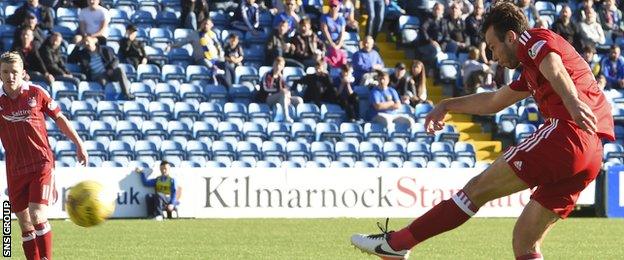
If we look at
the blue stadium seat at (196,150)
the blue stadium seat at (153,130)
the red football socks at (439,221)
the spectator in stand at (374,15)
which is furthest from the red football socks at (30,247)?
the spectator in stand at (374,15)

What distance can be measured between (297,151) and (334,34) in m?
3.22

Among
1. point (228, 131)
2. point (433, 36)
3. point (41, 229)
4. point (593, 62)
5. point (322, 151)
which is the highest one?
point (433, 36)

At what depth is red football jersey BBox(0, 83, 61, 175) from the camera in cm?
1030

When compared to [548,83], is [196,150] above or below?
below

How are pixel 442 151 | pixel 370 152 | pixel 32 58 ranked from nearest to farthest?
pixel 32 58, pixel 370 152, pixel 442 151

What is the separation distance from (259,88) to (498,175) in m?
15.3

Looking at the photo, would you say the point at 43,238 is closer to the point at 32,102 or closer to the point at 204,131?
the point at 32,102

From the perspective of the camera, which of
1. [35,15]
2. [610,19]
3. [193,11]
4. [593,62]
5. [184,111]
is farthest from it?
[610,19]

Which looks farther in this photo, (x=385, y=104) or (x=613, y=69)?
(x=613, y=69)

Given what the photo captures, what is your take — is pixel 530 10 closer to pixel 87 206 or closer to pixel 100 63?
pixel 100 63

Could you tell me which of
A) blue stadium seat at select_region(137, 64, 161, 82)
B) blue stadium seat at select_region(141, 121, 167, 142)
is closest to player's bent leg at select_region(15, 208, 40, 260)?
blue stadium seat at select_region(141, 121, 167, 142)

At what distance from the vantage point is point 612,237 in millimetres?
15930

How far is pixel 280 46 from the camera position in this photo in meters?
23.6

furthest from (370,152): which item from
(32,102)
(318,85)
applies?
(32,102)
